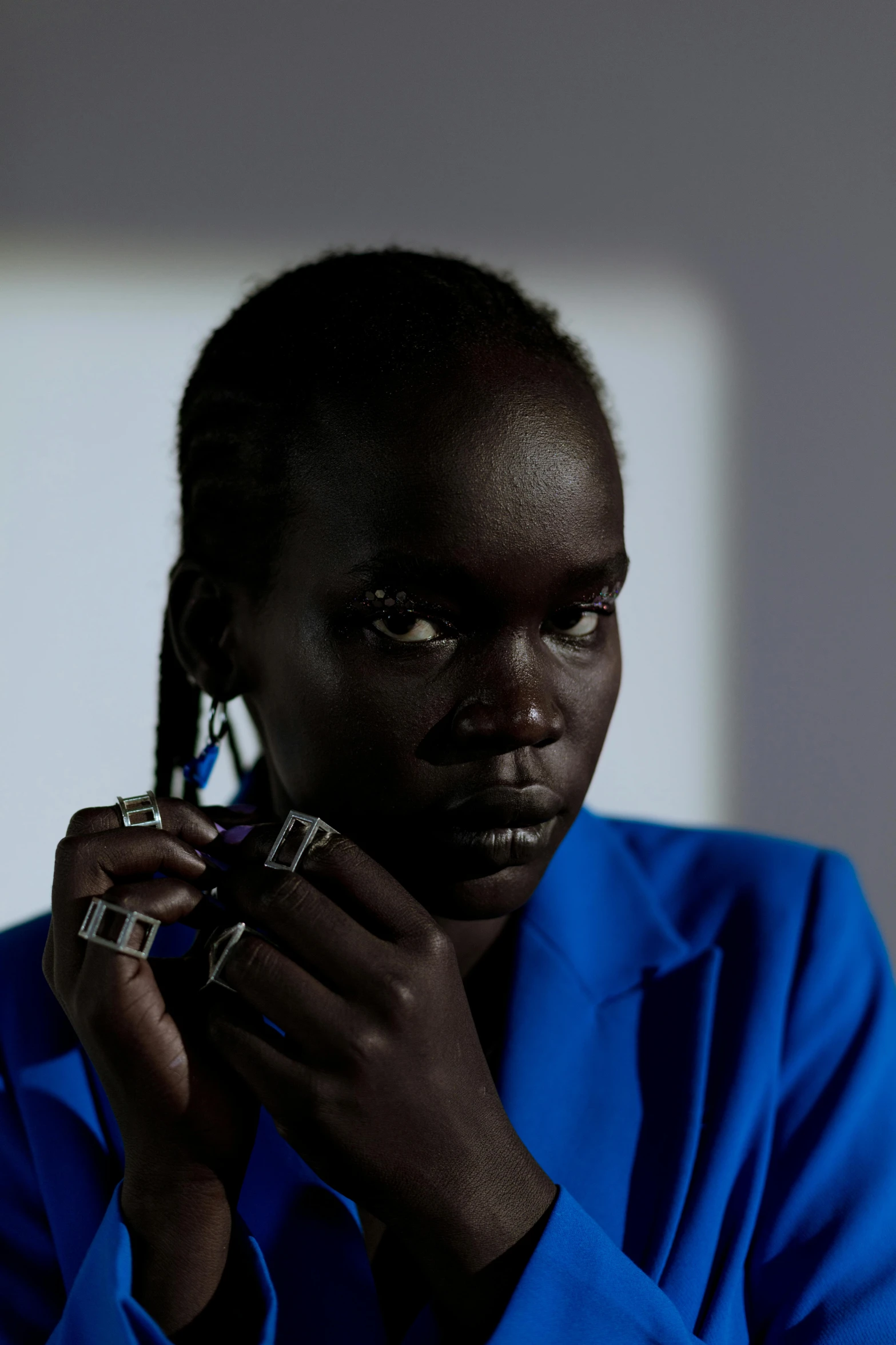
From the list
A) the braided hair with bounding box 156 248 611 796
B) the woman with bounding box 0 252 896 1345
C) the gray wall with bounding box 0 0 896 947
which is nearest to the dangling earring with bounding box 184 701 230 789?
the woman with bounding box 0 252 896 1345

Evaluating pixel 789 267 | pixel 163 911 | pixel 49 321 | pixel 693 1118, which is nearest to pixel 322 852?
pixel 163 911

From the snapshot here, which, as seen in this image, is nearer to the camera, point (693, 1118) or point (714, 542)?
point (693, 1118)

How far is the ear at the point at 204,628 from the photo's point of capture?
884mm

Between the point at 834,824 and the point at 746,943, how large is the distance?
66 cm

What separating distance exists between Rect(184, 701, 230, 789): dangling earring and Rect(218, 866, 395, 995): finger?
238mm

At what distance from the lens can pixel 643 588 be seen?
4.92 ft

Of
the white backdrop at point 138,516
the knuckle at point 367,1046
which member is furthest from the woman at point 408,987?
the white backdrop at point 138,516

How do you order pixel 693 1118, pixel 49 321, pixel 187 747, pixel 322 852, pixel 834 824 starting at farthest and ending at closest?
1. pixel 834 824
2. pixel 49 321
3. pixel 187 747
4. pixel 693 1118
5. pixel 322 852

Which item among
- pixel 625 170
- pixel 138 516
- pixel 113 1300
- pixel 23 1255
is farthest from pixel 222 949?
pixel 625 170

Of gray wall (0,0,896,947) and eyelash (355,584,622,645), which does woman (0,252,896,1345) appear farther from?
gray wall (0,0,896,947)

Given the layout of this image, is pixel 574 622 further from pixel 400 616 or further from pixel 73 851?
pixel 73 851

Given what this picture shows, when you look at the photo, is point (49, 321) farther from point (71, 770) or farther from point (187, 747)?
point (187, 747)

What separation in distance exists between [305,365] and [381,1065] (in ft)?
1.46

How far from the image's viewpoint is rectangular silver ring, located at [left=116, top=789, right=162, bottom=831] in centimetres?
75
